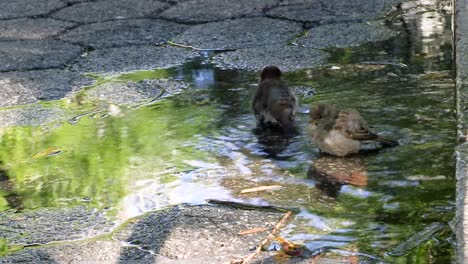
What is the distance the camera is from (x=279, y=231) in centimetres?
323

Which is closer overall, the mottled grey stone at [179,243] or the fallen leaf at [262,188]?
the mottled grey stone at [179,243]

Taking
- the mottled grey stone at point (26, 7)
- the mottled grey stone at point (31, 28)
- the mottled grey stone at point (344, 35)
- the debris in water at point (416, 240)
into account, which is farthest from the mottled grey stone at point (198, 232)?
the mottled grey stone at point (26, 7)

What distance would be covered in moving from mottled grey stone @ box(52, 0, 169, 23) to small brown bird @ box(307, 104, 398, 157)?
2.90m

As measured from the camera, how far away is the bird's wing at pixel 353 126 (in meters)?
3.92

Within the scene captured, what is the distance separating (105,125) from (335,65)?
1361mm

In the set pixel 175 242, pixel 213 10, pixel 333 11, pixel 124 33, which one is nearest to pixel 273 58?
pixel 333 11

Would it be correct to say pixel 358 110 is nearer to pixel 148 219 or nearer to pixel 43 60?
pixel 148 219

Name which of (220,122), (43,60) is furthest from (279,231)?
(43,60)

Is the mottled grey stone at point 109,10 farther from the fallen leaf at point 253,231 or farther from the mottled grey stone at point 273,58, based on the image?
the fallen leaf at point 253,231

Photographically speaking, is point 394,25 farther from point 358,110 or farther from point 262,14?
point 358,110

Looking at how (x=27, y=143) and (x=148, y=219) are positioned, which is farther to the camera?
(x=27, y=143)

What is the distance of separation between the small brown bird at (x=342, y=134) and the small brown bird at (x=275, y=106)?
0.94 feet

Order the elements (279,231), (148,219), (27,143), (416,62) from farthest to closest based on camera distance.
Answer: (416,62) < (27,143) < (148,219) < (279,231)

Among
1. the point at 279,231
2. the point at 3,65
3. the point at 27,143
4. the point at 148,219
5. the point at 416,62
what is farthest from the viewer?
the point at 3,65
